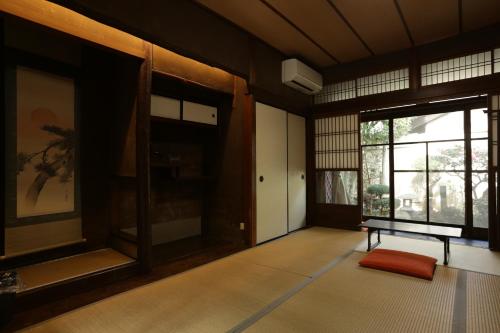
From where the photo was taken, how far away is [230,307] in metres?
2.14

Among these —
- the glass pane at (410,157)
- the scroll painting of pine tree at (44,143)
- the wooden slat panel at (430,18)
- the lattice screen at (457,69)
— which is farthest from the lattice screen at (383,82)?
the scroll painting of pine tree at (44,143)

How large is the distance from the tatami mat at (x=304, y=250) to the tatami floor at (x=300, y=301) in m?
0.03

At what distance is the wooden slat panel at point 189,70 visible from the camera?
3.18 meters

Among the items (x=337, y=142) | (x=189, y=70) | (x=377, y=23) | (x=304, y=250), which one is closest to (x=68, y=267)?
(x=189, y=70)

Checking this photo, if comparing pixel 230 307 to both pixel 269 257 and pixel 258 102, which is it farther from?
pixel 258 102

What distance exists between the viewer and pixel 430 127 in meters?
4.95

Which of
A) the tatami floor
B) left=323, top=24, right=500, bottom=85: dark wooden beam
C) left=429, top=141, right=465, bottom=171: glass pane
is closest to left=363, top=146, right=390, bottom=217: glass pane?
left=429, top=141, right=465, bottom=171: glass pane

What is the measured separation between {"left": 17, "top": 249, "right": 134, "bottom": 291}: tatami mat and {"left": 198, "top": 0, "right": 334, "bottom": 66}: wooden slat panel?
2.94 metres

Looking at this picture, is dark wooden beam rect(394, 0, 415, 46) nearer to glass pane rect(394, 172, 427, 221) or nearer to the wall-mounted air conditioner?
the wall-mounted air conditioner

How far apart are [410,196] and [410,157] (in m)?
0.76

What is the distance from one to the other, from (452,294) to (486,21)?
3.49 metres

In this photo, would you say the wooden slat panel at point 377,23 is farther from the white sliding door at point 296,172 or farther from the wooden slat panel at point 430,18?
the white sliding door at point 296,172

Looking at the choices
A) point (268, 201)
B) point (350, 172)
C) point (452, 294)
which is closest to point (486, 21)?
point (350, 172)

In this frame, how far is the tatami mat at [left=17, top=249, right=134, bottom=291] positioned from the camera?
234 cm
